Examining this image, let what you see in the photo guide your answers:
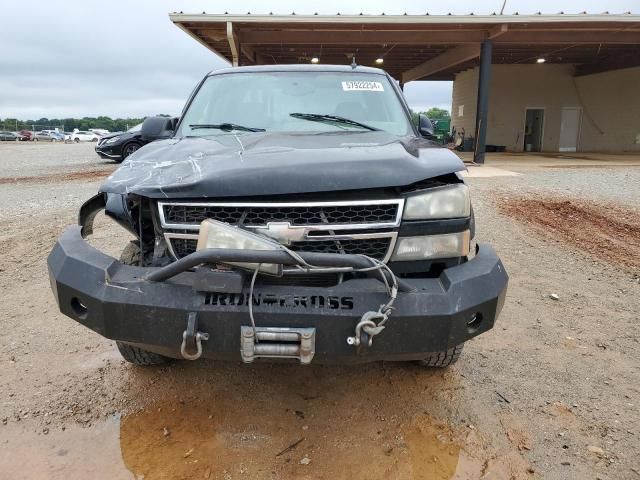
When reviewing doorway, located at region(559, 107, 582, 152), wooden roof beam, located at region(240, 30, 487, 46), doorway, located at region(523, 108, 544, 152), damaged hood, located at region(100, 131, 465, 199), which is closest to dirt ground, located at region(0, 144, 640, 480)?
damaged hood, located at region(100, 131, 465, 199)

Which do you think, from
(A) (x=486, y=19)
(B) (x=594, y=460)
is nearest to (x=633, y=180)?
(A) (x=486, y=19)

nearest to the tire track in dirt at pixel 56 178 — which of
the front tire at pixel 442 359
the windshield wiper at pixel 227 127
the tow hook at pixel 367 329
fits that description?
the windshield wiper at pixel 227 127

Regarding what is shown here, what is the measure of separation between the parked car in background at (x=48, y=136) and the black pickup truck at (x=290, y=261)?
58.7 metres

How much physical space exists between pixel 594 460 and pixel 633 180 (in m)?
10.7

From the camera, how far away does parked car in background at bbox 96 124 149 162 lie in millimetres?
14953

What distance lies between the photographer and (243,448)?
243 centimetres

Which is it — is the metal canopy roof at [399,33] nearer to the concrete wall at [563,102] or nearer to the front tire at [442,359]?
the concrete wall at [563,102]

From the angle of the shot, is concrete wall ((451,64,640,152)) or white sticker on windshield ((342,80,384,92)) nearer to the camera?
white sticker on windshield ((342,80,384,92))

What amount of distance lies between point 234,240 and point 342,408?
1262 mm

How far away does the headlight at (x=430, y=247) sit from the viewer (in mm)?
2275

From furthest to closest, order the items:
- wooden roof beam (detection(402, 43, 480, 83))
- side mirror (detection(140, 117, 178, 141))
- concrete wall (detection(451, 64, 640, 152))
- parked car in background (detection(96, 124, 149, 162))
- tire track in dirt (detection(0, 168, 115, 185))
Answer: concrete wall (detection(451, 64, 640, 152)) < wooden roof beam (detection(402, 43, 480, 83)) < parked car in background (detection(96, 124, 149, 162)) < tire track in dirt (detection(0, 168, 115, 185)) < side mirror (detection(140, 117, 178, 141))

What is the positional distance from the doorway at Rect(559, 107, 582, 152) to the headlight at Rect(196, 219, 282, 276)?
24.9 metres

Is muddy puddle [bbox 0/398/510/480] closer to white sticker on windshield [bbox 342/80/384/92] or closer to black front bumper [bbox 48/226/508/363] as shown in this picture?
black front bumper [bbox 48/226/508/363]

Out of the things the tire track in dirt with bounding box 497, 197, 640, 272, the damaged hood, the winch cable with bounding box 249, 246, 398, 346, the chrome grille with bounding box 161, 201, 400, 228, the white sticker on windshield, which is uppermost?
the white sticker on windshield
